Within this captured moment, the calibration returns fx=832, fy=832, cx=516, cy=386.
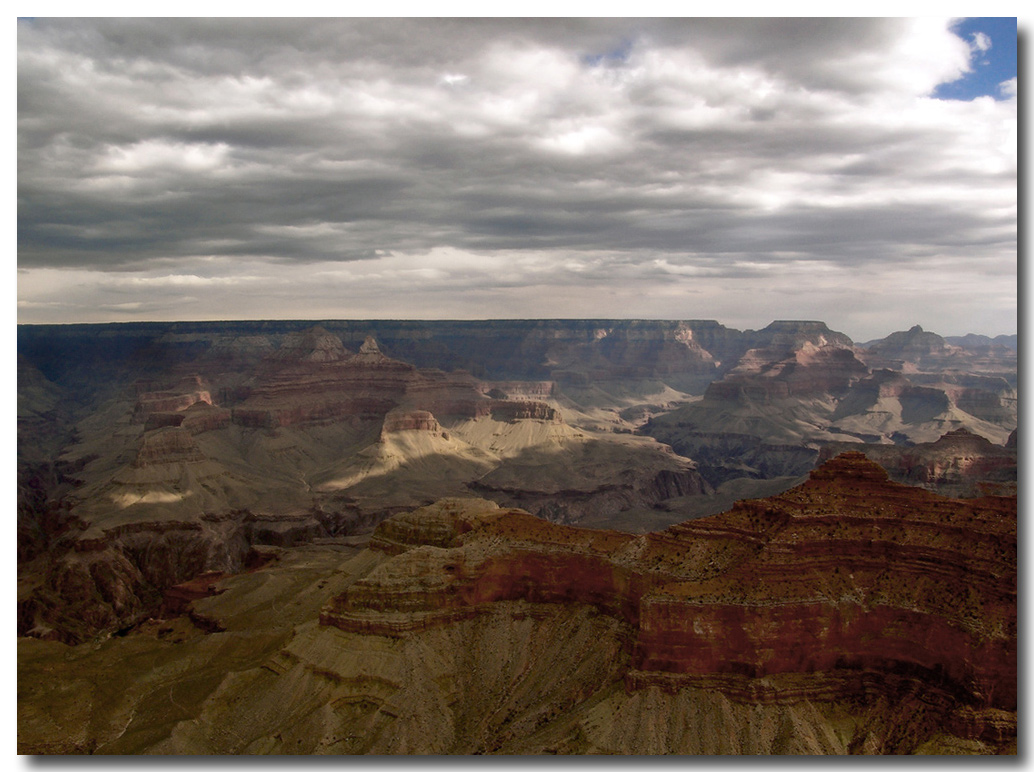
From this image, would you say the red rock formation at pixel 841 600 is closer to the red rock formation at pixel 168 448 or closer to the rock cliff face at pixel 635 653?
the rock cliff face at pixel 635 653

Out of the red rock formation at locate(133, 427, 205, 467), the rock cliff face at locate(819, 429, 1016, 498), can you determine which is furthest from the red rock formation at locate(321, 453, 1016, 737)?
A: the red rock formation at locate(133, 427, 205, 467)

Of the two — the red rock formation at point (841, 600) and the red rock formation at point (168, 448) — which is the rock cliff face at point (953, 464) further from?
the red rock formation at point (168, 448)

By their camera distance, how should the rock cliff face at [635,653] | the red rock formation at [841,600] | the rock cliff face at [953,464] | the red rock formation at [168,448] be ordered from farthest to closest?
the red rock formation at [168,448]
the rock cliff face at [953,464]
the rock cliff face at [635,653]
the red rock formation at [841,600]

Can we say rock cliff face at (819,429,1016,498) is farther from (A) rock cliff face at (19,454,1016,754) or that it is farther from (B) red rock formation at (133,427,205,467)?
(B) red rock formation at (133,427,205,467)

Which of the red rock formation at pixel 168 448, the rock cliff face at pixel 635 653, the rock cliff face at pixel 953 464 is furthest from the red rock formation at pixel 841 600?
the red rock formation at pixel 168 448

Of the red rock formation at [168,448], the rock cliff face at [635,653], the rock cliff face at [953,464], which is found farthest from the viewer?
the red rock formation at [168,448]

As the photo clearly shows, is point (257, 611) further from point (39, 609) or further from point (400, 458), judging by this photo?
point (400, 458)

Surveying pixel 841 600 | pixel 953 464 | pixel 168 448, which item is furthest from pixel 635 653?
pixel 168 448

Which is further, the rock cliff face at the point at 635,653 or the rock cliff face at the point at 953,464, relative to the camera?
the rock cliff face at the point at 953,464

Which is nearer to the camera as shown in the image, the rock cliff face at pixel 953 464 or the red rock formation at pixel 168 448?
the rock cliff face at pixel 953 464

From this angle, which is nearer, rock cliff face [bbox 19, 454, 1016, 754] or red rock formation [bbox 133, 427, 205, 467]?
rock cliff face [bbox 19, 454, 1016, 754]
